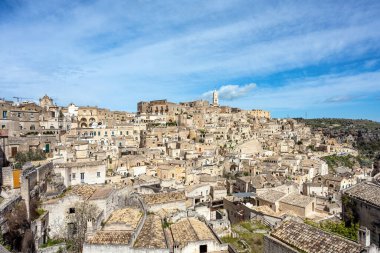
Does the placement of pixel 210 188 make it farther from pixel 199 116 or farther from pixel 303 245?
pixel 199 116

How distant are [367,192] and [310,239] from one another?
6279mm

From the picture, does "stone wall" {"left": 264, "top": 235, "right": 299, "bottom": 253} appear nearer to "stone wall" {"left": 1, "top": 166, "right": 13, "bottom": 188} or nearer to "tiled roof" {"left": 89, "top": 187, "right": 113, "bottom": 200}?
"tiled roof" {"left": 89, "top": 187, "right": 113, "bottom": 200}

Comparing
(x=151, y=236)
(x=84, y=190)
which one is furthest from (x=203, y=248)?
(x=84, y=190)

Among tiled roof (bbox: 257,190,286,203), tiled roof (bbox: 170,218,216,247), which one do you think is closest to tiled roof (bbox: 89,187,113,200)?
tiled roof (bbox: 170,218,216,247)

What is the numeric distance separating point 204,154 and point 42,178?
1261 inches

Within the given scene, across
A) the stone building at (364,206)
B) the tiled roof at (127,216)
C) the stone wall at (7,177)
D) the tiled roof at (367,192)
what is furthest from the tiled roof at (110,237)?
the tiled roof at (367,192)

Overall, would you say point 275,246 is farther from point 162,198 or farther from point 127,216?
point 162,198

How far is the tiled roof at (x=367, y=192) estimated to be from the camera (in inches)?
587

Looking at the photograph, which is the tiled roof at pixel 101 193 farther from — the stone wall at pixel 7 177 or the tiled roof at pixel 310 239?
the tiled roof at pixel 310 239

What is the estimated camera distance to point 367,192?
51.6 ft

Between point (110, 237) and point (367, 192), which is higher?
point (367, 192)

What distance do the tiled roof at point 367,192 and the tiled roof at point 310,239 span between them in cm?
467

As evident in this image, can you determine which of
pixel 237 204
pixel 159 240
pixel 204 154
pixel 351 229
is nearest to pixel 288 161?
pixel 204 154

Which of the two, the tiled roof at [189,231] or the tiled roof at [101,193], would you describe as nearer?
the tiled roof at [189,231]
